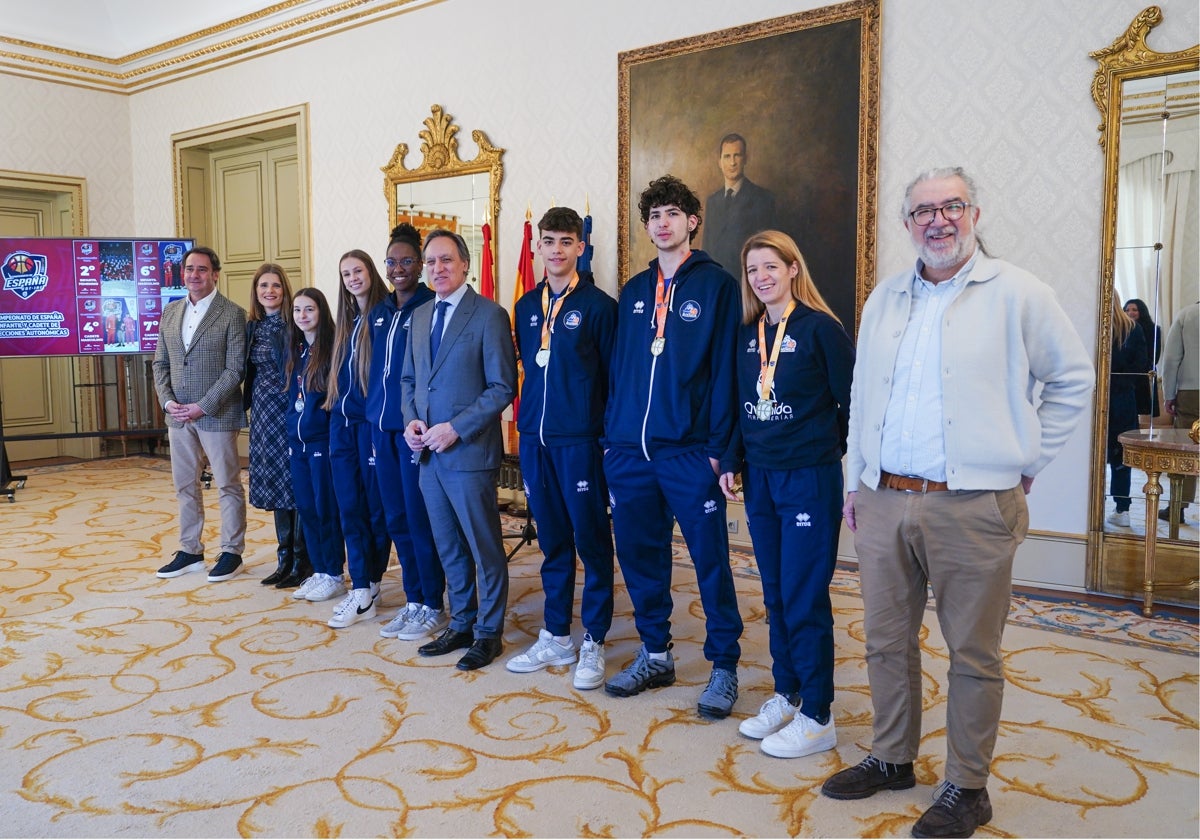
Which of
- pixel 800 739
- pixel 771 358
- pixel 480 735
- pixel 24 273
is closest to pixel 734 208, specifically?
pixel 771 358

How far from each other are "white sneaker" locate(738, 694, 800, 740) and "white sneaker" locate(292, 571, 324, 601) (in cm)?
233

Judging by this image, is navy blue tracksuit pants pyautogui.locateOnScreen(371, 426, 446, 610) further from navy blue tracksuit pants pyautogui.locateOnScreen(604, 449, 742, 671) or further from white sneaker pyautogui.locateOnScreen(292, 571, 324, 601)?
navy blue tracksuit pants pyautogui.locateOnScreen(604, 449, 742, 671)

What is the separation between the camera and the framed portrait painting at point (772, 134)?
15.7 feet

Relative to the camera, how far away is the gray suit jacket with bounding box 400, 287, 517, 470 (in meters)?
3.43

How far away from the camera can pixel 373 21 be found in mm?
6922

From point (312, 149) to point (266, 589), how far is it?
425 centimetres

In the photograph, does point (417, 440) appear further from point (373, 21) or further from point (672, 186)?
point (373, 21)

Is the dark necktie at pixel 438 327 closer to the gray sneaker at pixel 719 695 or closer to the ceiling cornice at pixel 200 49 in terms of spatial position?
the gray sneaker at pixel 719 695

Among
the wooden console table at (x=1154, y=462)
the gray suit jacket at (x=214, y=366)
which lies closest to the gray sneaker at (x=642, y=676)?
the wooden console table at (x=1154, y=462)

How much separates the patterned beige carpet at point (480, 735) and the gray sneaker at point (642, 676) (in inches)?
1.6

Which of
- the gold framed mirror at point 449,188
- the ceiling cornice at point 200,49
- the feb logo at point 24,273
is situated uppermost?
the ceiling cornice at point 200,49

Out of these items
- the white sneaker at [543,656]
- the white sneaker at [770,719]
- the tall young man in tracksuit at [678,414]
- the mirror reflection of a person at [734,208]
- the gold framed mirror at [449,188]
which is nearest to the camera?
the white sneaker at [770,719]

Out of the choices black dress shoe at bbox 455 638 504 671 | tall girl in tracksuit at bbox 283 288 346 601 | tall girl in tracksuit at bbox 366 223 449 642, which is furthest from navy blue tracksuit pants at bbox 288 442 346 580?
black dress shoe at bbox 455 638 504 671

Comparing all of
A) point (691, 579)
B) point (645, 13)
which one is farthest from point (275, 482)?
point (645, 13)
